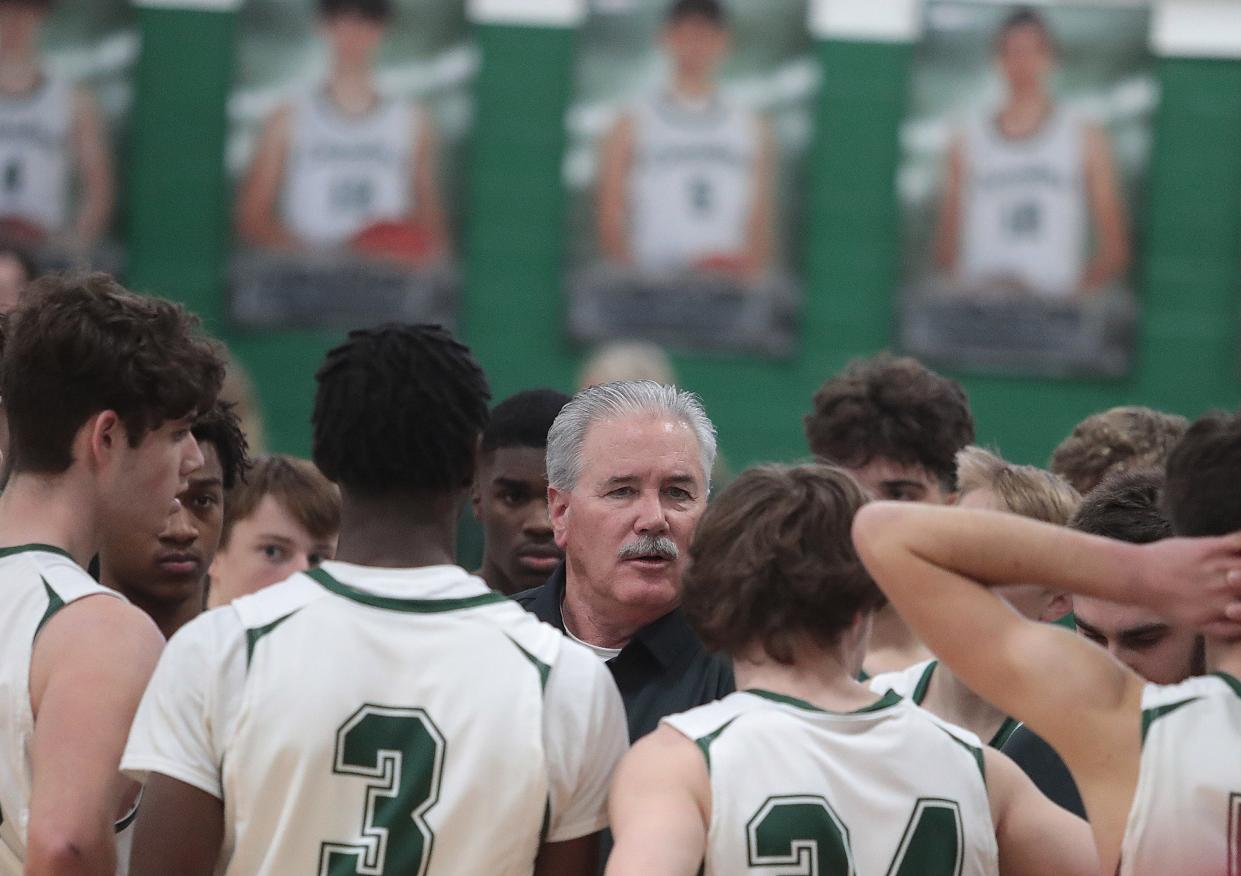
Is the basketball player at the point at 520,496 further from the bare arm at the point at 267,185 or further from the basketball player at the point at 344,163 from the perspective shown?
the bare arm at the point at 267,185

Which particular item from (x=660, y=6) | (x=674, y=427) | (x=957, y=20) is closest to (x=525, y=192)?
(x=660, y=6)

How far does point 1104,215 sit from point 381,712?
7.55 metres

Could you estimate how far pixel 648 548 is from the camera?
3.36 m

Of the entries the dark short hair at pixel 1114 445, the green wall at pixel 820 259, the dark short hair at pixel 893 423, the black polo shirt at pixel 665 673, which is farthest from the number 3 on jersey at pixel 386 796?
the green wall at pixel 820 259

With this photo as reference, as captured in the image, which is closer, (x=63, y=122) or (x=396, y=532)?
(x=396, y=532)

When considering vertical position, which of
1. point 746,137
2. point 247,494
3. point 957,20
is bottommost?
point 247,494

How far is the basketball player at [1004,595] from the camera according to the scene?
138 inches

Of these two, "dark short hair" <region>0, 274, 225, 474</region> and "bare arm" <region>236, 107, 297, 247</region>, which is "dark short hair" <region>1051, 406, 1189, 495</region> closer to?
"dark short hair" <region>0, 274, 225, 474</region>

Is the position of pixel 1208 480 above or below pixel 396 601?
above

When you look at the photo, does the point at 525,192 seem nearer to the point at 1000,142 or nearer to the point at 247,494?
the point at 1000,142

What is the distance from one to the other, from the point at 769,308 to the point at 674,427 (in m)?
5.64

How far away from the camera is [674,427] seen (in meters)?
3.49

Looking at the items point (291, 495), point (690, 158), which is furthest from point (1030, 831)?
point (690, 158)

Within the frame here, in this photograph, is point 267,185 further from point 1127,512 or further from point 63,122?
point 1127,512
